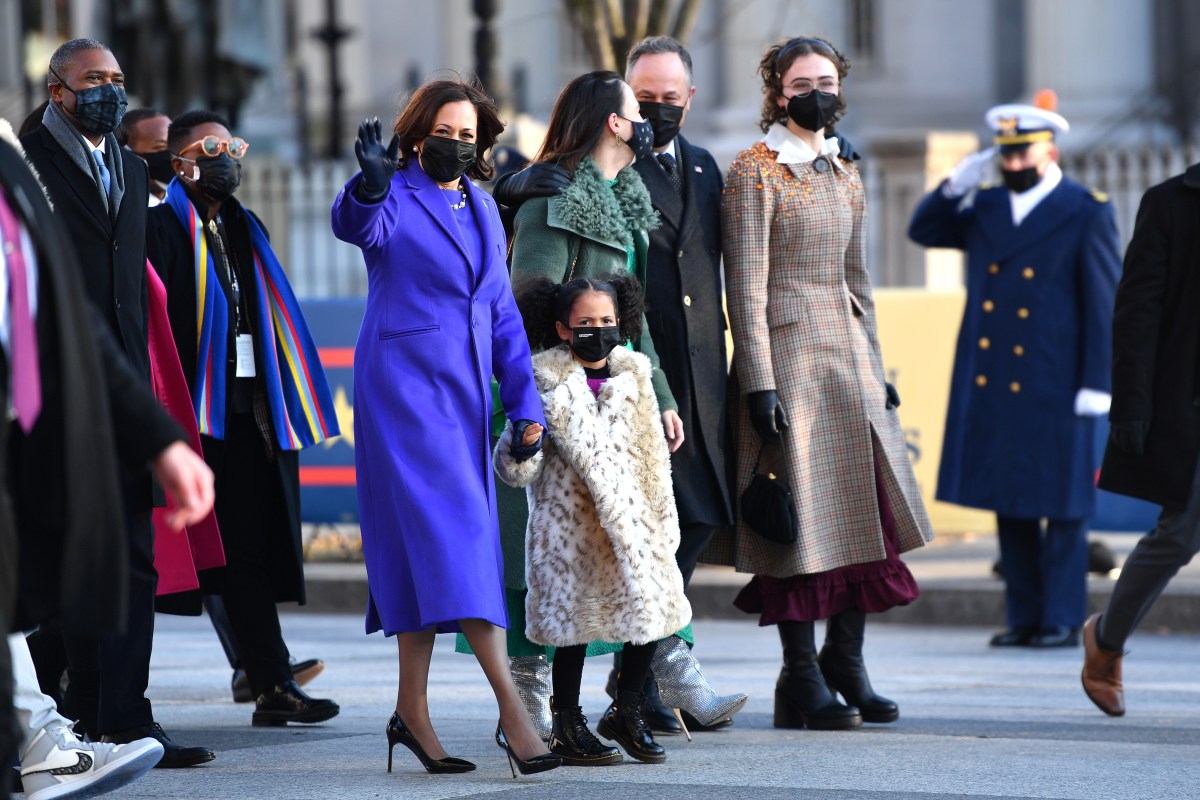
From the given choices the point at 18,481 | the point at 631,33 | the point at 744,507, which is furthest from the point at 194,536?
the point at 631,33

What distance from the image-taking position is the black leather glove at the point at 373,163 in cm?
545

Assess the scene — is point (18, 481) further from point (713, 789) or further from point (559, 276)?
point (559, 276)

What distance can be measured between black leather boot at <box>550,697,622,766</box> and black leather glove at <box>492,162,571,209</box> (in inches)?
56.7

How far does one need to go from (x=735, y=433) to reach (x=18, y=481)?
337 cm

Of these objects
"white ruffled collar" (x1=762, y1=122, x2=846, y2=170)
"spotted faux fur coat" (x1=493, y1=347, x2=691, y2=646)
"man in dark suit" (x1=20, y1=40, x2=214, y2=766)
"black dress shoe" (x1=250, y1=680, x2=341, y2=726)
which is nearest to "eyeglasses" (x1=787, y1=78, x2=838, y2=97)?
"white ruffled collar" (x1=762, y1=122, x2=846, y2=170)

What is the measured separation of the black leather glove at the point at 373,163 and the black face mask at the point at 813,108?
1.71 metres

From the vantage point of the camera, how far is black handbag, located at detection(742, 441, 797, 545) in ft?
21.8

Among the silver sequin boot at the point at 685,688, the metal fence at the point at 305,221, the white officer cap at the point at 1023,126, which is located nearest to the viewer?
the silver sequin boot at the point at 685,688

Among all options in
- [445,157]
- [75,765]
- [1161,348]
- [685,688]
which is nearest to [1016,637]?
[1161,348]

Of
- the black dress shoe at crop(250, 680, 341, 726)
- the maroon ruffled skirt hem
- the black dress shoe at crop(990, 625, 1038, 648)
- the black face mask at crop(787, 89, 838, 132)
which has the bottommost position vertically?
the black dress shoe at crop(990, 625, 1038, 648)

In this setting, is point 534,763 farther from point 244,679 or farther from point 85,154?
point 244,679

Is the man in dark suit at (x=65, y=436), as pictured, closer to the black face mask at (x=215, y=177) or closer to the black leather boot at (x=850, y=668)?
the black face mask at (x=215, y=177)

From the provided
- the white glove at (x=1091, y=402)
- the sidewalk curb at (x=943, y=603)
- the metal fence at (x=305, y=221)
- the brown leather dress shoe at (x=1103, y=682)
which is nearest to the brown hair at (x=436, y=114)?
the brown leather dress shoe at (x=1103, y=682)

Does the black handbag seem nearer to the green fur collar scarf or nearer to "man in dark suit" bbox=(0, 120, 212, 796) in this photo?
the green fur collar scarf
